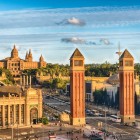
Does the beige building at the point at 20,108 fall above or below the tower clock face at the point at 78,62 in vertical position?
below

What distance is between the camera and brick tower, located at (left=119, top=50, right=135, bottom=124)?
107 meters

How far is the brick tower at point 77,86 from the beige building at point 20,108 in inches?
336

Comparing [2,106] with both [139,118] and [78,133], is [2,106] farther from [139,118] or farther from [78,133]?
[139,118]

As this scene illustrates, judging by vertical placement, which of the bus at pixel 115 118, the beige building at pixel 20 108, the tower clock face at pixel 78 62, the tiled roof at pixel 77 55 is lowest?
the bus at pixel 115 118

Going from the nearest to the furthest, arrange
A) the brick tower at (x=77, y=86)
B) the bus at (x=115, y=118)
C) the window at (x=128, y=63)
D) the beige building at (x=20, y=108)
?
1. the beige building at (x=20, y=108)
2. the brick tower at (x=77, y=86)
3. the bus at (x=115, y=118)
4. the window at (x=128, y=63)

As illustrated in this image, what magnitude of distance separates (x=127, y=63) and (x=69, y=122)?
62.0 ft

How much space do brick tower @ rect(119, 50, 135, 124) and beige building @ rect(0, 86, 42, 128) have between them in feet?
67.9

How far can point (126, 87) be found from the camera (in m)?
108

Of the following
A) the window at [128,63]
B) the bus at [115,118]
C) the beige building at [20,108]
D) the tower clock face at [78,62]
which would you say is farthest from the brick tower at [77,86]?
the window at [128,63]

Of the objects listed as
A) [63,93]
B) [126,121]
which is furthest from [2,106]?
[63,93]

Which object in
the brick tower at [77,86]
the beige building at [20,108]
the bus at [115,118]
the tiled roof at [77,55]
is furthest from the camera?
the bus at [115,118]

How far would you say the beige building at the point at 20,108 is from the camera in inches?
3666

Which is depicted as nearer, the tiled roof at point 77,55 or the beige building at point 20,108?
the beige building at point 20,108

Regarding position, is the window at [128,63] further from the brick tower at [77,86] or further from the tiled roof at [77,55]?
the tiled roof at [77,55]
